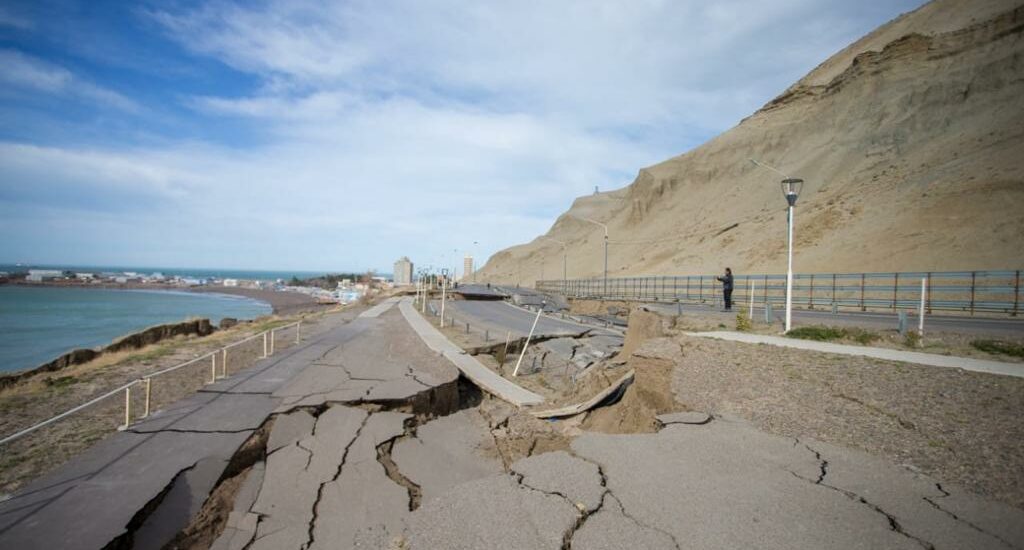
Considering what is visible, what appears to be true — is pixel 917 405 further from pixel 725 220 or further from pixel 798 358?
pixel 725 220

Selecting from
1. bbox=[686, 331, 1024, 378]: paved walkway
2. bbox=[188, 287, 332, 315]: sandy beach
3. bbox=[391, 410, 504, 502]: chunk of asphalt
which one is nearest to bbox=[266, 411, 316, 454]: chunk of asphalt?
bbox=[391, 410, 504, 502]: chunk of asphalt

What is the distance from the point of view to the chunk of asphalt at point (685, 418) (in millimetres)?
6561

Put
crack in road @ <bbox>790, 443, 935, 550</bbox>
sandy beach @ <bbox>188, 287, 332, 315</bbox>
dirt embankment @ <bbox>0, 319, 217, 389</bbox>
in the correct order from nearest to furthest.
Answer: crack in road @ <bbox>790, 443, 935, 550</bbox>, dirt embankment @ <bbox>0, 319, 217, 389</bbox>, sandy beach @ <bbox>188, 287, 332, 315</bbox>

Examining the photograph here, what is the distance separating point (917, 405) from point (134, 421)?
10.8 metres

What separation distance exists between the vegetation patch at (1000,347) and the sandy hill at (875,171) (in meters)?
26.9

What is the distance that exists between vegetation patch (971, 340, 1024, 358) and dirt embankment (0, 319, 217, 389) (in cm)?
2281

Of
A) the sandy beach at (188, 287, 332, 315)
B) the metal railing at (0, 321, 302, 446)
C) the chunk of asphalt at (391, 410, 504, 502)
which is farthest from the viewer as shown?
the sandy beach at (188, 287, 332, 315)

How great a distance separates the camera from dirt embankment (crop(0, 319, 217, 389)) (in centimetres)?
1585

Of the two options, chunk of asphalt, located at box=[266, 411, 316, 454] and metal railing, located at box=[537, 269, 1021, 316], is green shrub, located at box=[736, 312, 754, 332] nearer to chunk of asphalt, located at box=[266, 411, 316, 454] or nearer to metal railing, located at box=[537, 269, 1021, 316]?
metal railing, located at box=[537, 269, 1021, 316]

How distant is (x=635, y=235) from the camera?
3339 inches

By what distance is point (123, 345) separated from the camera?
2033 centimetres

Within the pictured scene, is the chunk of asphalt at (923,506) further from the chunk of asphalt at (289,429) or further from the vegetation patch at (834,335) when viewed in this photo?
the chunk of asphalt at (289,429)

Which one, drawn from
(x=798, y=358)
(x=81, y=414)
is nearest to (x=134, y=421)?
(x=81, y=414)

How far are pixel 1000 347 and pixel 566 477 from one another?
876 cm
